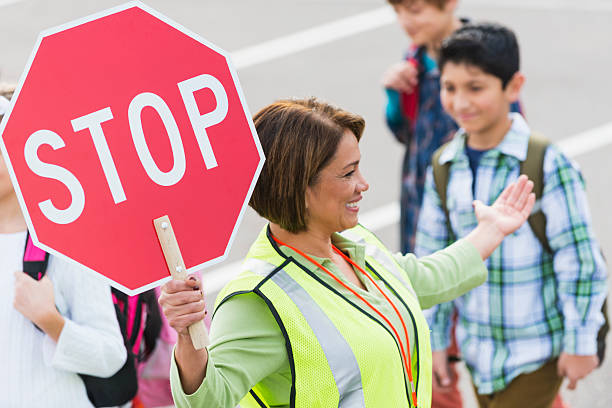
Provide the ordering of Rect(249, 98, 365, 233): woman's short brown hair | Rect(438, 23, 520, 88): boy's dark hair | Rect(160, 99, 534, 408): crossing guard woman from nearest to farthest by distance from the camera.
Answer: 1. Rect(160, 99, 534, 408): crossing guard woman
2. Rect(249, 98, 365, 233): woman's short brown hair
3. Rect(438, 23, 520, 88): boy's dark hair

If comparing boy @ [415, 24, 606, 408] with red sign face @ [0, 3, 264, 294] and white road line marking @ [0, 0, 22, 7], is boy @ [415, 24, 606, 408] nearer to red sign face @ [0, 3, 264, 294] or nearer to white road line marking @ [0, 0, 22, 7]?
red sign face @ [0, 3, 264, 294]

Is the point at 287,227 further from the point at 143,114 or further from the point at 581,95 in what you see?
the point at 581,95

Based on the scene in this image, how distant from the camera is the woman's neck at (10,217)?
9.50 ft

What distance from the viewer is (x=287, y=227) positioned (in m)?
2.43

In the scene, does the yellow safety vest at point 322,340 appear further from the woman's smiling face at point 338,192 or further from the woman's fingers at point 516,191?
the woman's fingers at point 516,191

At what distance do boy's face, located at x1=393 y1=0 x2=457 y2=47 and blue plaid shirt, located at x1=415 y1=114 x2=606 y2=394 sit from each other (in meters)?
1.12

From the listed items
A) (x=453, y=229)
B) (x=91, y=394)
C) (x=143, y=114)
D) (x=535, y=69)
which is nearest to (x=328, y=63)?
(x=535, y=69)

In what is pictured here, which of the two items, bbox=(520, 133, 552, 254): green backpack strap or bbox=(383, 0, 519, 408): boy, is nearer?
bbox=(520, 133, 552, 254): green backpack strap

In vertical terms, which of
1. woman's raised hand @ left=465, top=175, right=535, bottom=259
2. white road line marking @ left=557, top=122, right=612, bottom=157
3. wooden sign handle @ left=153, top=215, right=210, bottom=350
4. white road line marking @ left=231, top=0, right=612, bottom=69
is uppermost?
white road line marking @ left=231, top=0, right=612, bottom=69

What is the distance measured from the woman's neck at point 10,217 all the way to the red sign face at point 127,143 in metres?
1.03

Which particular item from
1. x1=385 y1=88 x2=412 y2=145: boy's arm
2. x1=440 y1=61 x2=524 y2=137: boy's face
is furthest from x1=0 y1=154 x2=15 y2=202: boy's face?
x1=385 y1=88 x2=412 y2=145: boy's arm

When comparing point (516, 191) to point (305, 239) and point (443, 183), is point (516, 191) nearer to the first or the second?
point (443, 183)

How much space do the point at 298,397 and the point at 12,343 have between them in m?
1.01

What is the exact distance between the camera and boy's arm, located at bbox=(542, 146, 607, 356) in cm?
340
